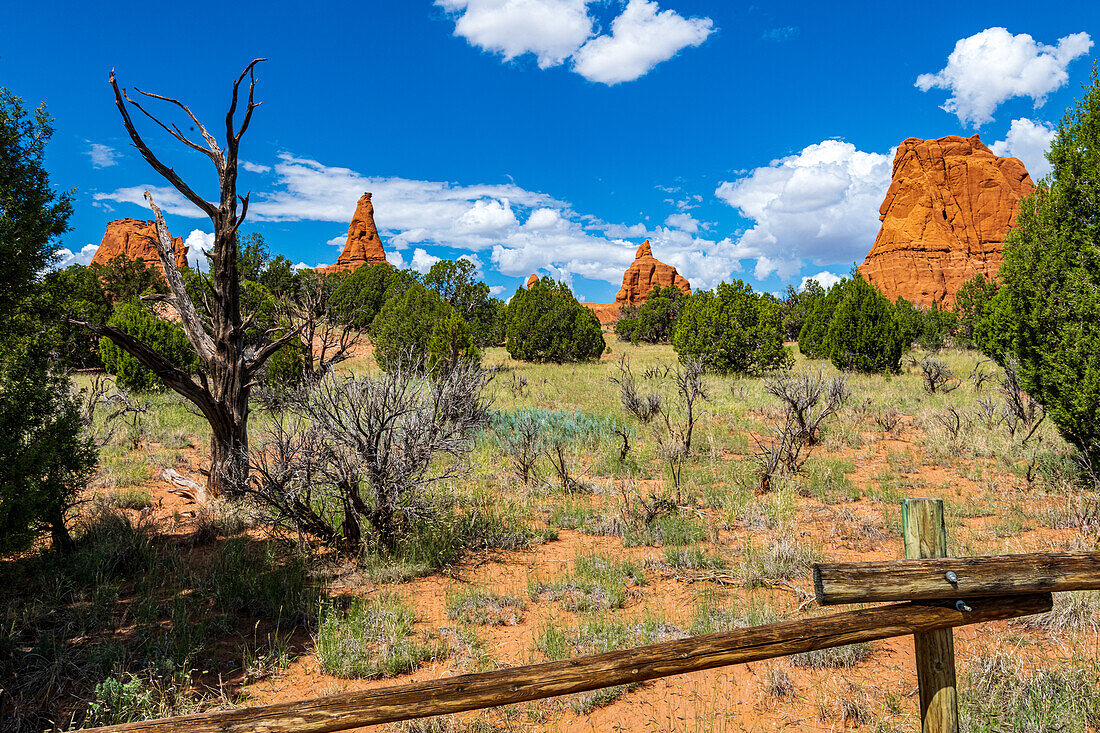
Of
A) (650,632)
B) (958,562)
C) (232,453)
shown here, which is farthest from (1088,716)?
(232,453)

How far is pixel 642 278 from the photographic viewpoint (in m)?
139

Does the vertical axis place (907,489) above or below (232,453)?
below

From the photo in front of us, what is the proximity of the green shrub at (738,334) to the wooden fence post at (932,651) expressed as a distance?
17848 mm

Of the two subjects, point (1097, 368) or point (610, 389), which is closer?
point (1097, 368)

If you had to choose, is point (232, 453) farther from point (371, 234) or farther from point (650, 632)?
point (371, 234)

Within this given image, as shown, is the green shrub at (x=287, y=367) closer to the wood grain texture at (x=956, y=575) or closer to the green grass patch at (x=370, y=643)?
the green grass patch at (x=370, y=643)

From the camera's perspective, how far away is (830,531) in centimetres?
626

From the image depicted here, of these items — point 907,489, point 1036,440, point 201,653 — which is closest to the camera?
point 201,653

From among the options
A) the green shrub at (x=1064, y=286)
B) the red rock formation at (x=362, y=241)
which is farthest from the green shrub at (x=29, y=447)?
the red rock formation at (x=362, y=241)

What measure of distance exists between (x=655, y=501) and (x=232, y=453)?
524 centimetres

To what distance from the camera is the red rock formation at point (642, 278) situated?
13869cm

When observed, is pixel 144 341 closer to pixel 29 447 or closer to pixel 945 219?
pixel 29 447

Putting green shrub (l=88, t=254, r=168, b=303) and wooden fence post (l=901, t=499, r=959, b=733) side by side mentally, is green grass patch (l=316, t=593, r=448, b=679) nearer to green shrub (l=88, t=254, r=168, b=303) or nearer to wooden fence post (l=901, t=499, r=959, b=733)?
wooden fence post (l=901, t=499, r=959, b=733)

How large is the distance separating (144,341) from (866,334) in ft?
77.5
